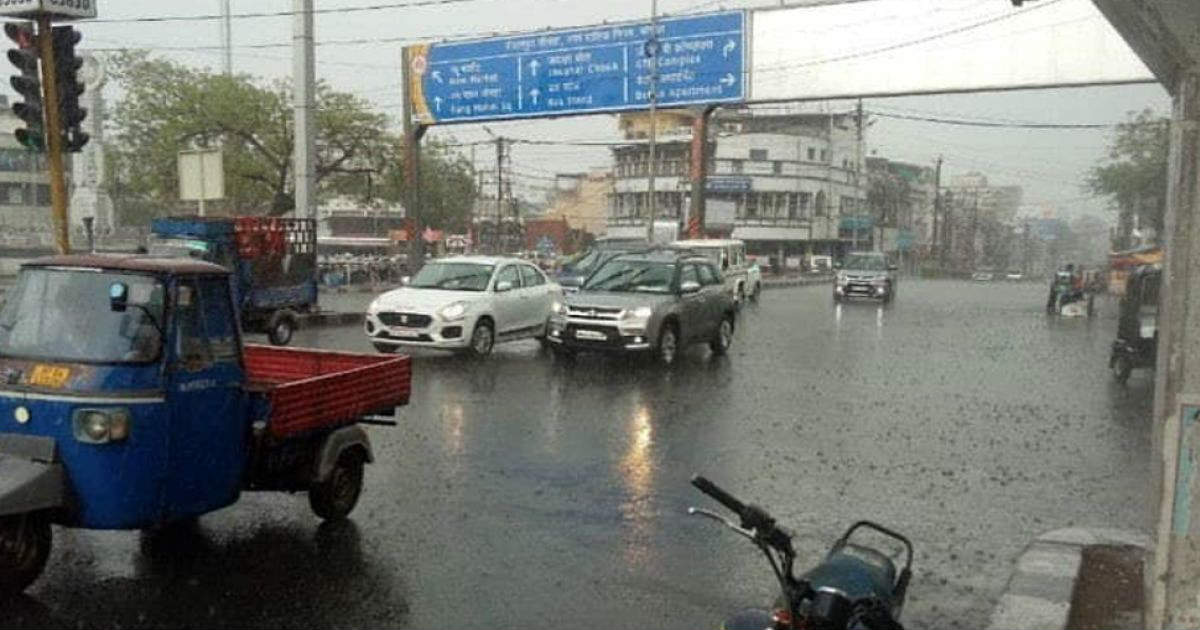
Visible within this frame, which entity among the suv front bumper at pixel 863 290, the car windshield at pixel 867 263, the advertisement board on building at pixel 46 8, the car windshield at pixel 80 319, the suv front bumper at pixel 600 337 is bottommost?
the suv front bumper at pixel 863 290

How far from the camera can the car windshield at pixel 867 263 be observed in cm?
3947

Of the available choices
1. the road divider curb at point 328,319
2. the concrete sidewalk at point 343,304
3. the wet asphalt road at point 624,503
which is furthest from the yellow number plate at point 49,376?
the concrete sidewalk at point 343,304

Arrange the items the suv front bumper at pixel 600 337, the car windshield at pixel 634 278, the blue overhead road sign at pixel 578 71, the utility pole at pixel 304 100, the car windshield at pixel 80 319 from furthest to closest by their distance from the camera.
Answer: the blue overhead road sign at pixel 578 71
the utility pole at pixel 304 100
the car windshield at pixel 634 278
the suv front bumper at pixel 600 337
the car windshield at pixel 80 319

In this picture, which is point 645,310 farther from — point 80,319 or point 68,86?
point 80,319

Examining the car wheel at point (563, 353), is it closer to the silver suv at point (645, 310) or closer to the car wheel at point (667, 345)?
the silver suv at point (645, 310)

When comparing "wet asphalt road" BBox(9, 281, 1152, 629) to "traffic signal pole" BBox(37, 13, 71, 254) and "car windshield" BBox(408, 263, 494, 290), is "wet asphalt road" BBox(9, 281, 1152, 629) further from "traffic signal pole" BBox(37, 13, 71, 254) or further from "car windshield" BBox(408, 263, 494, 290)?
"traffic signal pole" BBox(37, 13, 71, 254)

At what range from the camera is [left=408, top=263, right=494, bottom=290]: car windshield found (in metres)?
17.2

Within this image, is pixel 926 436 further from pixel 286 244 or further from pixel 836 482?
pixel 286 244

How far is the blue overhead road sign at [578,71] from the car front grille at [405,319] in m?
16.8

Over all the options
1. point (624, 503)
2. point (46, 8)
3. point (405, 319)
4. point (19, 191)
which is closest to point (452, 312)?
point (405, 319)

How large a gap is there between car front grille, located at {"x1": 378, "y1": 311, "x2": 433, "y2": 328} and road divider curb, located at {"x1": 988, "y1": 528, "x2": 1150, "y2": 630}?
10783 mm

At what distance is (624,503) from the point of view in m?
7.84

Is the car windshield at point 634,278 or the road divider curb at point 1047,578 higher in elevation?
the car windshield at point 634,278

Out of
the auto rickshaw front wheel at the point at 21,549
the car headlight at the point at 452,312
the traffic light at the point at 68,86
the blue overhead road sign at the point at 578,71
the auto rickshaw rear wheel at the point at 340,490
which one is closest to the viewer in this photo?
the auto rickshaw front wheel at the point at 21,549
